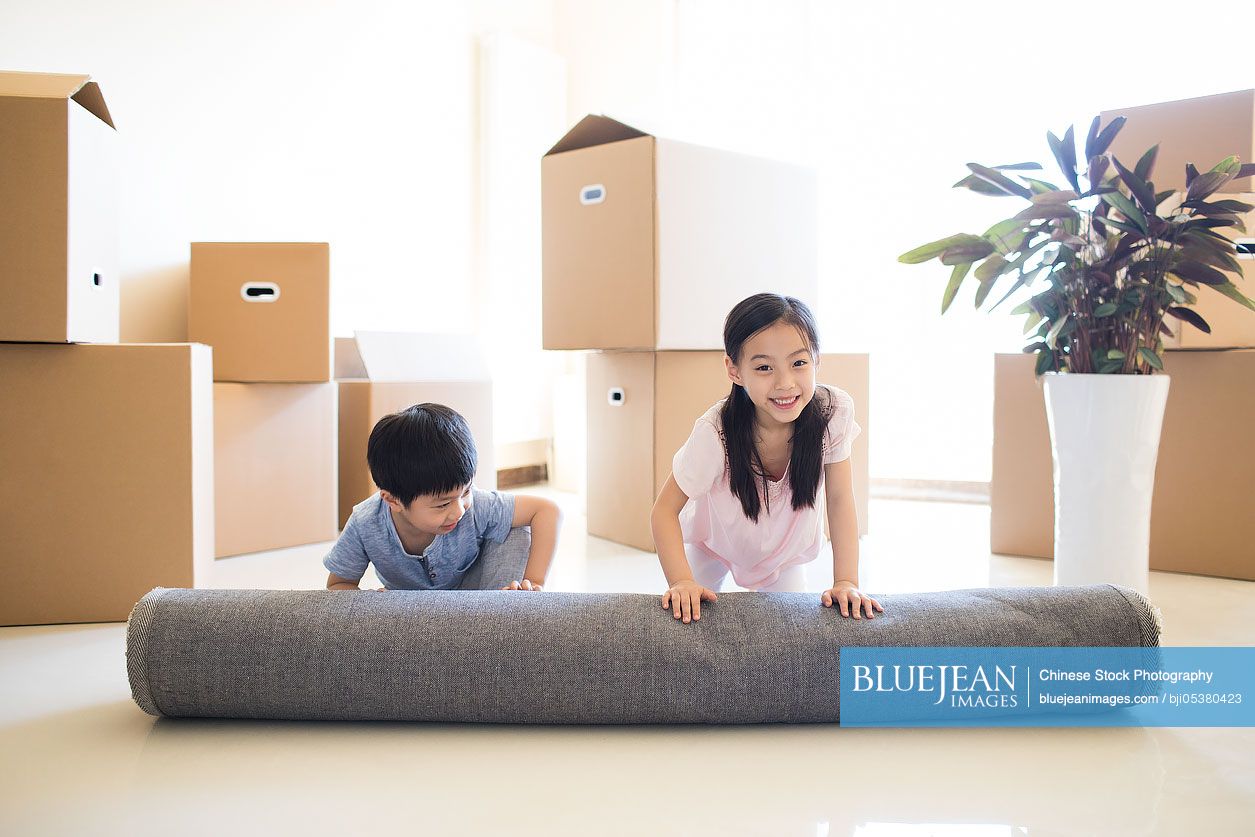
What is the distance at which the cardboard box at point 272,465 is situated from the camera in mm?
2229

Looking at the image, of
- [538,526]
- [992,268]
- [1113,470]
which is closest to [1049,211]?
[992,268]

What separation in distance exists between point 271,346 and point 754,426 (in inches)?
54.5

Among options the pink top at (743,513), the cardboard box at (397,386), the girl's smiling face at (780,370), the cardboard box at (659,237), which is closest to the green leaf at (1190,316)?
the pink top at (743,513)

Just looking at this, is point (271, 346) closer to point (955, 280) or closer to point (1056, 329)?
point (955, 280)

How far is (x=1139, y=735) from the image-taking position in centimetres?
115

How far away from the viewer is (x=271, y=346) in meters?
2.31

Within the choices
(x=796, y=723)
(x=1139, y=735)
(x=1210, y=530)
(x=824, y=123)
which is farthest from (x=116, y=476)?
(x=824, y=123)

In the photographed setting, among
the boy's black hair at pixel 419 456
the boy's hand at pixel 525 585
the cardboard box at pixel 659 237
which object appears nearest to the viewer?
the boy's black hair at pixel 419 456

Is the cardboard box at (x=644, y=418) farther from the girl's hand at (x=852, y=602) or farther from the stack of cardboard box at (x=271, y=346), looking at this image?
the girl's hand at (x=852, y=602)

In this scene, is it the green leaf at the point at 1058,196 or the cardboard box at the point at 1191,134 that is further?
the cardboard box at the point at 1191,134

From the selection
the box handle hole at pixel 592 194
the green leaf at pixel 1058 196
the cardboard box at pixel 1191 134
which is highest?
the cardboard box at pixel 1191 134

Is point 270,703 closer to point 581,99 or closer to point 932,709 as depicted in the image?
point 932,709

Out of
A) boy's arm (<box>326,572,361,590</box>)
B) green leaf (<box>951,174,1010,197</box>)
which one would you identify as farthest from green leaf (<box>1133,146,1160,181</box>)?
boy's arm (<box>326,572,361,590</box>)

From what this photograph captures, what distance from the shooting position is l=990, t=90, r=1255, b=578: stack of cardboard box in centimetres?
198
